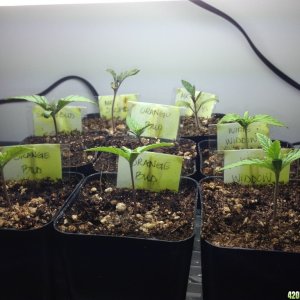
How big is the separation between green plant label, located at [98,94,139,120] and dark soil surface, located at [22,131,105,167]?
0.38 feet

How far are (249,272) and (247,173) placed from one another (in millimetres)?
293

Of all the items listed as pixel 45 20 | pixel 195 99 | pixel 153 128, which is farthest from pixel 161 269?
pixel 45 20

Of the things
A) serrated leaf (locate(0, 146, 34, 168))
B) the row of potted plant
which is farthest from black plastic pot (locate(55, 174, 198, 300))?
serrated leaf (locate(0, 146, 34, 168))

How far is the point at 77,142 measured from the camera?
3.51 feet

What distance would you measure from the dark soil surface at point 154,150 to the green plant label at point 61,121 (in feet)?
0.43

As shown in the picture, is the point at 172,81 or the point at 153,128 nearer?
the point at 153,128

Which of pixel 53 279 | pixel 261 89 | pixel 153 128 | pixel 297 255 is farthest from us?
pixel 261 89

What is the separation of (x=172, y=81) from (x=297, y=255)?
754mm

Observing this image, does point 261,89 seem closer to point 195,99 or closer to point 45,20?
point 195,99

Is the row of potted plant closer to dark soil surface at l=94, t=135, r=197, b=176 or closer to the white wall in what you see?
dark soil surface at l=94, t=135, r=197, b=176

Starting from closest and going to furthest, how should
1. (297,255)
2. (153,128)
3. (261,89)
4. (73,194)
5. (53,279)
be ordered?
(297,255)
(53,279)
(73,194)
(153,128)
(261,89)

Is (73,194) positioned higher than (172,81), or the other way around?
(172,81)

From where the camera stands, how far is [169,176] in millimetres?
798

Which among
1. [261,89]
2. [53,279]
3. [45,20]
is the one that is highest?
[45,20]
